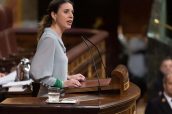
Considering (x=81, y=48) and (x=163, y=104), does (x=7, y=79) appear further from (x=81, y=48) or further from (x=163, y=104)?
(x=81, y=48)

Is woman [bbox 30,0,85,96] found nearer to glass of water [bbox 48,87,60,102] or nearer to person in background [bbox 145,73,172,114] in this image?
glass of water [bbox 48,87,60,102]

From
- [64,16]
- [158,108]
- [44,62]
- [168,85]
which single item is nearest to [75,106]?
[44,62]

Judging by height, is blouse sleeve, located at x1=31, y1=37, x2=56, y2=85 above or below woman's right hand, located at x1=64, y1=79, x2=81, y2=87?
above

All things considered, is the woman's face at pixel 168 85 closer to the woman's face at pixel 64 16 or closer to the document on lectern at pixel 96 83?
the document on lectern at pixel 96 83

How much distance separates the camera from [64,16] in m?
4.02

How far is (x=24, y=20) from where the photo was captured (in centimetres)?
1280

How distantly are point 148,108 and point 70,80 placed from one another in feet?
7.40

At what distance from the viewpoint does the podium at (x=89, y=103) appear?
361 centimetres

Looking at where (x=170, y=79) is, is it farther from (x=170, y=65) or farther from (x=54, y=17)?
(x=54, y=17)

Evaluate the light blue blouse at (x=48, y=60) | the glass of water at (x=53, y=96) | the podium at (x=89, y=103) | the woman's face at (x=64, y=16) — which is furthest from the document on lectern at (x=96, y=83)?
the woman's face at (x=64, y=16)

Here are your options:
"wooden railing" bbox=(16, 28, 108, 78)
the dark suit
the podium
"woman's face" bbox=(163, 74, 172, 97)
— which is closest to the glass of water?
the podium

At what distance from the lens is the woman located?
12.8ft

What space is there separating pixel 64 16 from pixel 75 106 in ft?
2.30

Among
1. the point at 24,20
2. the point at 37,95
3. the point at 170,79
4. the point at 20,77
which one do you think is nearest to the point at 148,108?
the point at 170,79
